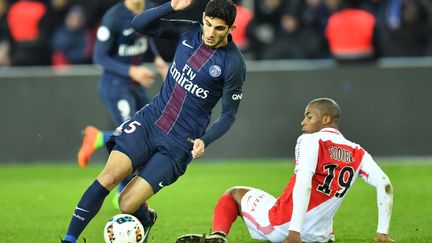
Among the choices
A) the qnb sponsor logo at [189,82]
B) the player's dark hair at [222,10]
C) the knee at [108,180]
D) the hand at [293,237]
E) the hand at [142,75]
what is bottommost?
the hand at [142,75]

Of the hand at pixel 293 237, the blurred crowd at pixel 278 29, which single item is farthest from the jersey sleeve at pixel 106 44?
the blurred crowd at pixel 278 29

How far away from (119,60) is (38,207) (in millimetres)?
1908

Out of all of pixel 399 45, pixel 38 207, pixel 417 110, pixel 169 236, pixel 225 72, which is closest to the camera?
pixel 225 72

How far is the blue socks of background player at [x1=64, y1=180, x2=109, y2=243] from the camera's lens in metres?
8.07

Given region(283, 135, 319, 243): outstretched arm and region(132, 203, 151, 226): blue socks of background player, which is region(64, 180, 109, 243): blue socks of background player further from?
region(283, 135, 319, 243): outstretched arm

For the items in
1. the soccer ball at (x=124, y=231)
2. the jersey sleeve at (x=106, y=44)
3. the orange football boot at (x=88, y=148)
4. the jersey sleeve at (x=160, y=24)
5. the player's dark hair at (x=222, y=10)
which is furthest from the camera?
the orange football boot at (x=88, y=148)

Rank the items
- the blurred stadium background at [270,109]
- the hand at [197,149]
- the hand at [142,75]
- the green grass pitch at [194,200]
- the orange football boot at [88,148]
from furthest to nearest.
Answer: the blurred stadium background at [270,109] < the orange football boot at [88,148] < the hand at [142,75] < the green grass pitch at [194,200] < the hand at [197,149]

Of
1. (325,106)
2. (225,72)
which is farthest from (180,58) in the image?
(325,106)

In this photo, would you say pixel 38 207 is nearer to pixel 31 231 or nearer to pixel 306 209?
pixel 31 231

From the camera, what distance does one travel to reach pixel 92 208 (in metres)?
8.11

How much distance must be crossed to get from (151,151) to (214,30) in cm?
111

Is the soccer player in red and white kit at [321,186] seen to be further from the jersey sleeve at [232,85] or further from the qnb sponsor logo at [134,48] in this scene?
the qnb sponsor logo at [134,48]

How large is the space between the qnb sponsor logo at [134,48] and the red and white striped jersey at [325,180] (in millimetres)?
4143

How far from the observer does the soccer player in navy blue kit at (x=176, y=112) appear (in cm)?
823
